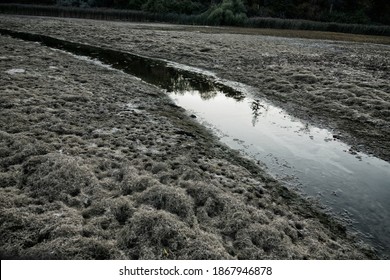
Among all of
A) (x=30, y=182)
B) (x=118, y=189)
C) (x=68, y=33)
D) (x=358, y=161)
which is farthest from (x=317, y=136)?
(x=68, y=33)

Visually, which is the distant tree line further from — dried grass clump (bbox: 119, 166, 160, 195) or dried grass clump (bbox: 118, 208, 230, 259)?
dried grass clump (bbox: 118, 208, 230, 259)

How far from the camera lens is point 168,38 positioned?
33031 mm

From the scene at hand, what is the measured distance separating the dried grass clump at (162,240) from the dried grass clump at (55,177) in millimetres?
1759

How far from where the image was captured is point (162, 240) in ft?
17.8

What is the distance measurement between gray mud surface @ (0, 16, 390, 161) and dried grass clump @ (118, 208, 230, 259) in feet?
24.4

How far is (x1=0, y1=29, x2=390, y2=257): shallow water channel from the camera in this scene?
280 inches

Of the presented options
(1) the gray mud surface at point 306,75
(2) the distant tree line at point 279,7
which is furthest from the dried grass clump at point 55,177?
(2) the distant tree line at point 279,7

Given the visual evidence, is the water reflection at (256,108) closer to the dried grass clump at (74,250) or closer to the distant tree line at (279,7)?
the dried grass clump at (74,250)

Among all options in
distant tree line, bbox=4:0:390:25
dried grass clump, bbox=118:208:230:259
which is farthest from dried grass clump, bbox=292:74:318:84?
distant tree line, bbox=4:0:390:25

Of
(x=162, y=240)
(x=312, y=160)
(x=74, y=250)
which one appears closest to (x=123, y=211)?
(x=162, y=240)

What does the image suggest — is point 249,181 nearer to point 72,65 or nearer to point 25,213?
point 25,213

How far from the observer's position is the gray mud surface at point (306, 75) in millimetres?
12312

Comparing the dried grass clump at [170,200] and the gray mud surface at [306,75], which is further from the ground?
the gray mud surface at [306,75]

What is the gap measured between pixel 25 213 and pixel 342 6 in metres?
95.3
